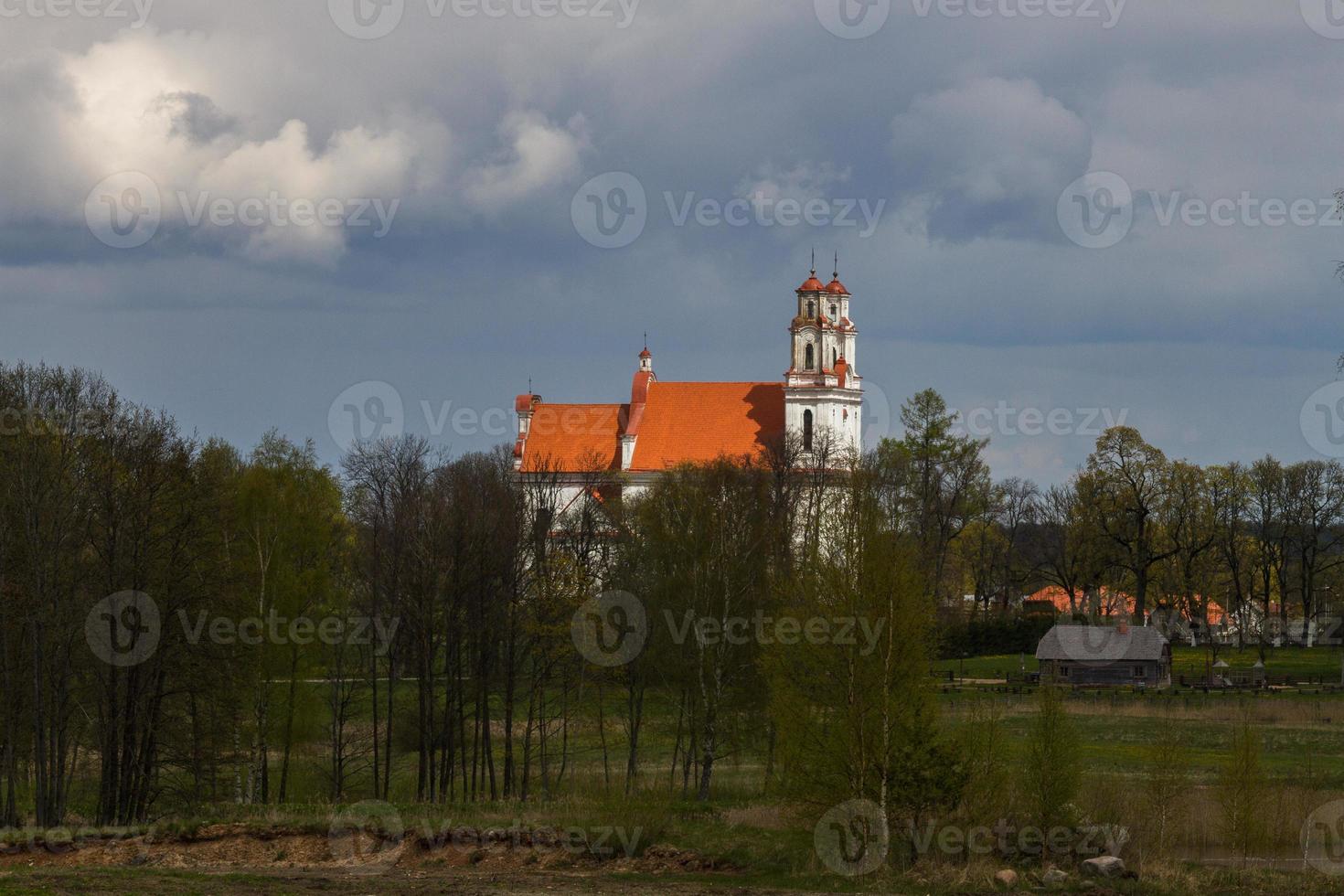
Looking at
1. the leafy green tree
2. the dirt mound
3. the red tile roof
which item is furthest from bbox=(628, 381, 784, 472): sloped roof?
the leafy green tree

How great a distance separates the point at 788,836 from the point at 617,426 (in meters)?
71.7

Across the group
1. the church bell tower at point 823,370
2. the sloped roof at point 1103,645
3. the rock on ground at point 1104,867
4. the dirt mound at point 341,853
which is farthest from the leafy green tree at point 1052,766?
the church bell tower at point 823,370

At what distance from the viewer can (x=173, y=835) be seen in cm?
2756

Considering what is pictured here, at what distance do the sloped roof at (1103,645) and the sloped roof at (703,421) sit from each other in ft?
85.9

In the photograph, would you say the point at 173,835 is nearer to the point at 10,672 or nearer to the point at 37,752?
the point at 37,752

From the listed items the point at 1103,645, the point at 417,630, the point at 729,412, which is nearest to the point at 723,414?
the point at 729,412

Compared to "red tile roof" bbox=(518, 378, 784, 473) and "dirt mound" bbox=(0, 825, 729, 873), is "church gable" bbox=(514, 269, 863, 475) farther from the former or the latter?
"dirt mound" bbox=(0, 825, 729, 873)

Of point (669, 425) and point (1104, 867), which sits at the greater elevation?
point (669, 425)

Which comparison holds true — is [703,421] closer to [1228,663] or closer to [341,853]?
[1228,663]

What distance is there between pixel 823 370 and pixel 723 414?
7467mm

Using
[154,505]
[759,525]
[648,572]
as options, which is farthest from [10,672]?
[759,525]

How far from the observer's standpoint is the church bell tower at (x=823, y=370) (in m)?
91.9

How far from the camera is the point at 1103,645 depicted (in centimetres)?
7125

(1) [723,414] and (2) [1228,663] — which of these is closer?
(2) [1228,663]
